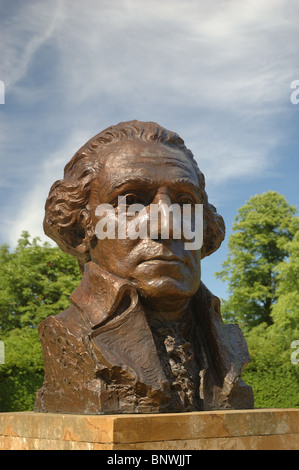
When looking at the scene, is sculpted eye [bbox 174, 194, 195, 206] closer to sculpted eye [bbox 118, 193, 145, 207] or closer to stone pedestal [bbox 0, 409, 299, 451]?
sculpted eye [bbox 118, 193, 145, 207]

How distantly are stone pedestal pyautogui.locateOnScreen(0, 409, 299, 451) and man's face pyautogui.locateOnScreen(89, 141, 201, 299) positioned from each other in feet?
3.86

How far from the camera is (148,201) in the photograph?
18.1 feet

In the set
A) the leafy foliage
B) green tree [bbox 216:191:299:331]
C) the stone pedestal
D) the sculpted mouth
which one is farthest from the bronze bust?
green tree [bbox 216:191:299:331]

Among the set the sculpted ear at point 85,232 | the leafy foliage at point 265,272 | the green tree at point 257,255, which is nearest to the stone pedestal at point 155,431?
the sculpted ear at point 85,232

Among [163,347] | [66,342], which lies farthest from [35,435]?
[163,347]

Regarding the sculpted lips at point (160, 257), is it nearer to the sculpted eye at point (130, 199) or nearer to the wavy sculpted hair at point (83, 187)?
Answer: the sculpted eye at point (130, 199)

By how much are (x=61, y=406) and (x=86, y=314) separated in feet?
2.71

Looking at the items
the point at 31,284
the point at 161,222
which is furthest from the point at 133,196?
the point at 31,284

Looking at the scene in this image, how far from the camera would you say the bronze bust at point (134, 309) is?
16.1ft

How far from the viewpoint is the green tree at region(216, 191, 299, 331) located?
27.4 metres

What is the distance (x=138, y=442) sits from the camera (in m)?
4.33

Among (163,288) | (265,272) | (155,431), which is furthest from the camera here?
(265,272)

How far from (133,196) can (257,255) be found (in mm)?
24856

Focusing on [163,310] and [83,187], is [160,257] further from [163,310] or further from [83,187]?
[83,187]
